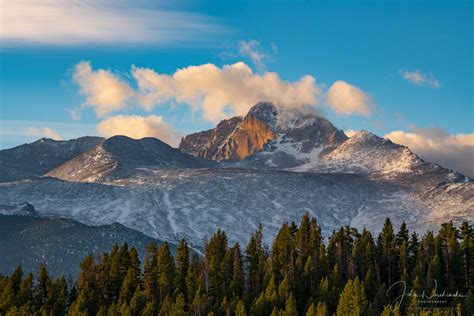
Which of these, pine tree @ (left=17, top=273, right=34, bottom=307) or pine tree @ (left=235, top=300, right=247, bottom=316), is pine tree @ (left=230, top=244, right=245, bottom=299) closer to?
pine tree @ (left=235, top=300, right=247, bottom=316)

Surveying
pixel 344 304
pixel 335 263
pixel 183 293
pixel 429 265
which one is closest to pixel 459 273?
pixel 429 265

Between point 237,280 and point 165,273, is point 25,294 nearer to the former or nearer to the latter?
point 165,273

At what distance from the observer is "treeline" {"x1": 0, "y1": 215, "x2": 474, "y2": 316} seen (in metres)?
146

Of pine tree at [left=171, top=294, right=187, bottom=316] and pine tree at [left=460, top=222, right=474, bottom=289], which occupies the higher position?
pine tree at [left=460, top=222, right=474, bottom=289]

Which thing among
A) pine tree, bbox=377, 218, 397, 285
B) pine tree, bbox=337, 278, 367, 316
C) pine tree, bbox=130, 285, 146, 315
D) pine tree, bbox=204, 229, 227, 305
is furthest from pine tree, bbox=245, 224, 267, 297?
pine tree, bbox=337, 278, 367, 316

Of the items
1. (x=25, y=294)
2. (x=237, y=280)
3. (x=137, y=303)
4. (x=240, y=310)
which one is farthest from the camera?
(x=237, y=280)

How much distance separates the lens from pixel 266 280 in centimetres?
16150

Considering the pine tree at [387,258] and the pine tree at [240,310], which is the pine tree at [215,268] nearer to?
the pine tree at [240,310]

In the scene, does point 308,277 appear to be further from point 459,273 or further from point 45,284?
point 45,284

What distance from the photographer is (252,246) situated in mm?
177125

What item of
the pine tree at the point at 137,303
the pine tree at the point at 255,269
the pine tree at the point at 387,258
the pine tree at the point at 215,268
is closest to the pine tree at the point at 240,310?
the pine tree at the point at 215,268

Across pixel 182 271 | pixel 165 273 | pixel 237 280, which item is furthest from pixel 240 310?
pixel 182 271

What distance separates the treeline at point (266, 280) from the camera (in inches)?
5763

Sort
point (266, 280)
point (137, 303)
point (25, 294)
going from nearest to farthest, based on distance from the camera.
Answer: point (137, 303) < point (25, 294) < point (266, 280)
